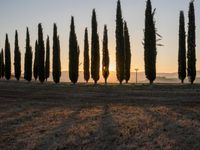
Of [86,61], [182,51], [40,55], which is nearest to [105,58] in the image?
[86,61]

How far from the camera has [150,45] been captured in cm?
4922

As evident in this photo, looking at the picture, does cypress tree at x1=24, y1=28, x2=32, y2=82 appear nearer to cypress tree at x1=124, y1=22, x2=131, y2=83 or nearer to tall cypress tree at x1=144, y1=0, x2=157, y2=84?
cypress tree at x1=124, y1=22, x2=131, y2=83

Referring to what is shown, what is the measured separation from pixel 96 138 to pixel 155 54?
36.0 m

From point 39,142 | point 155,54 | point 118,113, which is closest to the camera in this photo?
point 39,142

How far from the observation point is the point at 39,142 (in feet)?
46.6

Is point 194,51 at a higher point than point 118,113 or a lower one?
higher

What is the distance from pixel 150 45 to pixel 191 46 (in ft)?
17.9

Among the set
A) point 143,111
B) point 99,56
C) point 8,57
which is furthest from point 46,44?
point 143,111

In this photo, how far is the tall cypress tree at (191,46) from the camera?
51094mm

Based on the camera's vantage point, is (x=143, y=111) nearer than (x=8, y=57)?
Yes

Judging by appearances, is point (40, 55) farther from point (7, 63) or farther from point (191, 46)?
point (191, 46)

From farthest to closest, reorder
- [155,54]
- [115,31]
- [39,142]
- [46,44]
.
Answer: [46,44]
[115,31]
[155,54]
[39,142]

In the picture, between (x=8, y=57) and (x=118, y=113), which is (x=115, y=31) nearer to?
(x=8, y=57)

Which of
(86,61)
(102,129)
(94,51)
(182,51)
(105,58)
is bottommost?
(102,129)
